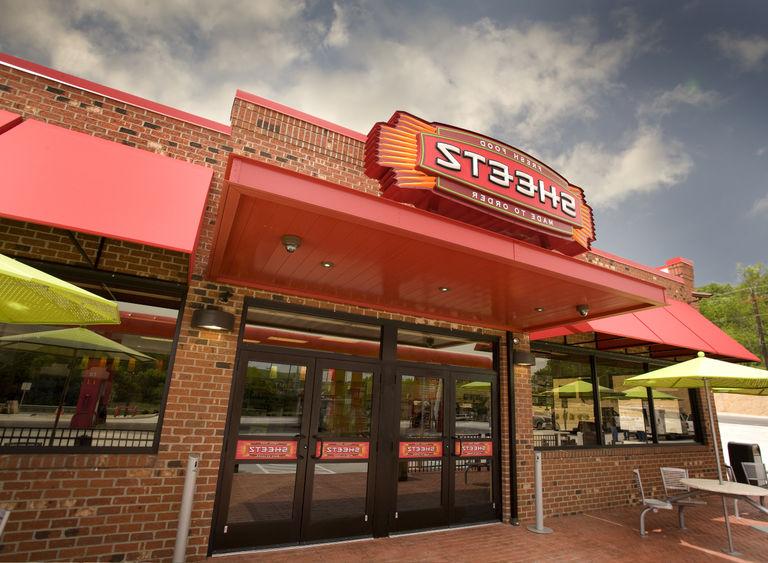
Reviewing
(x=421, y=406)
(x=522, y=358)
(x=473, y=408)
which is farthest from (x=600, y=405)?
(x=421, y=406)

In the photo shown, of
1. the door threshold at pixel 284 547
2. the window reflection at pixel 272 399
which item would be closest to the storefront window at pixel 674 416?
the door threshold at pixel 284 547

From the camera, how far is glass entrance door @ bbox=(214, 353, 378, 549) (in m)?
4.77

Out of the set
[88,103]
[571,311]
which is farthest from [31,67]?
[571,311]

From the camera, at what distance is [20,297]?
8.13 ft

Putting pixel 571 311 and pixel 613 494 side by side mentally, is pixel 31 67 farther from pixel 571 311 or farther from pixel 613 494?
pixel 613 494

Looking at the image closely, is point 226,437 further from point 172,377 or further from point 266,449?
point 172,377

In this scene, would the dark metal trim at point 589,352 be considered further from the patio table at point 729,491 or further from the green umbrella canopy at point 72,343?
the green umbrella canopy at point 72,343

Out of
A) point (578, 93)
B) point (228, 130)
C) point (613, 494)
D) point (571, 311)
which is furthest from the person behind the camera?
point (578, 93)

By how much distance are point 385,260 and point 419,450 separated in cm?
330

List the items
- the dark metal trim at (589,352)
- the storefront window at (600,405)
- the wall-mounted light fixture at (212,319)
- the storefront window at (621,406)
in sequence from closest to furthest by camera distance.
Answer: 1. the wall-mounted light fixture at (212,319)
2. the storefront window at (600,405)
3. the dark metal trim at (589,352)
4. the storefront window at (621,406)

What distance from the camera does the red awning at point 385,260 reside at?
307 centimetres

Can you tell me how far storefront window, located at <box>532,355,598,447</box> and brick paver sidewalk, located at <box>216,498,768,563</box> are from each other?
1.32 metres

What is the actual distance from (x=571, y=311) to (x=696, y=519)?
4.68 metres

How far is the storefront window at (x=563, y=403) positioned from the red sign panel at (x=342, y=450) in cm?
334
